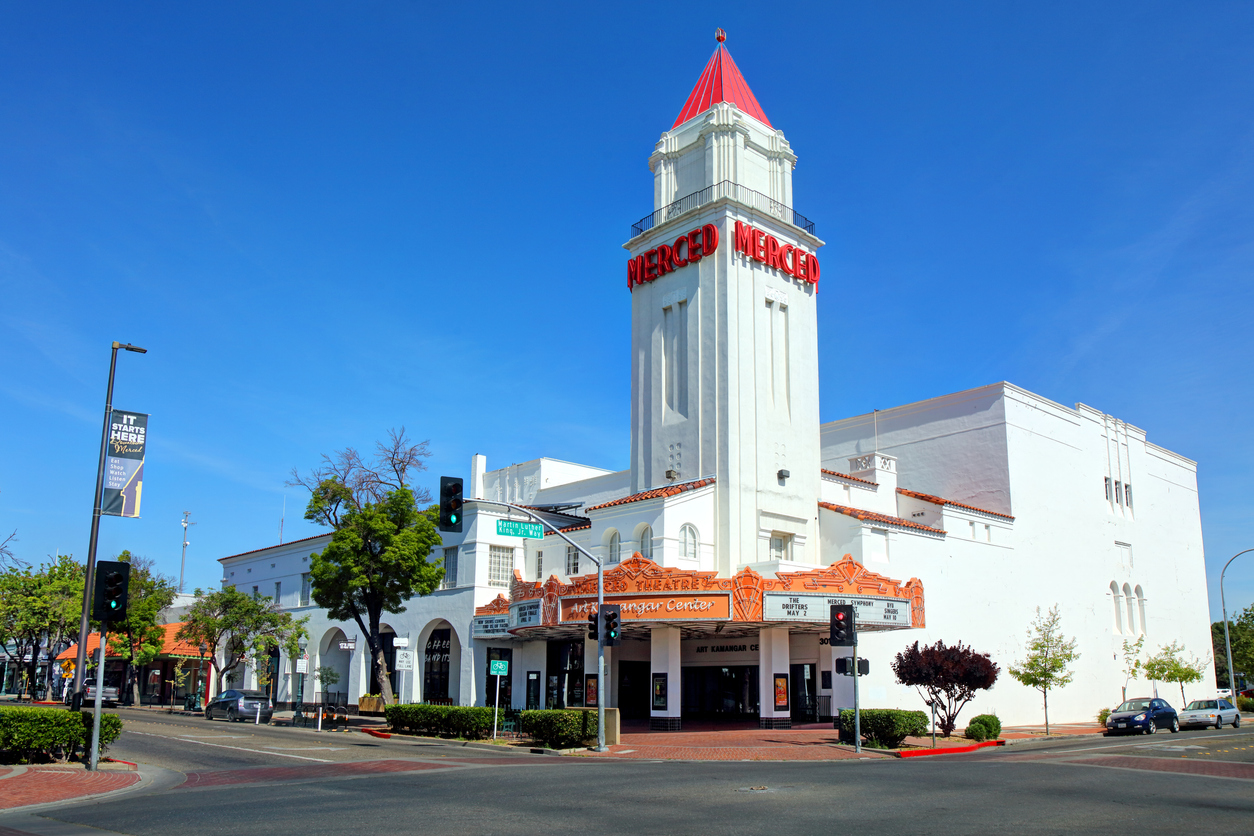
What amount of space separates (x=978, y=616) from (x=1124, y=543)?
55.6ft

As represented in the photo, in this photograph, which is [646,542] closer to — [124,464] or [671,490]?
[671,490]

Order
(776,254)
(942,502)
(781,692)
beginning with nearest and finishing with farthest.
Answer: (781,692), (776,254), (942,502)

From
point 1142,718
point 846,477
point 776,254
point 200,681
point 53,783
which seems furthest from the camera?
point 200,681

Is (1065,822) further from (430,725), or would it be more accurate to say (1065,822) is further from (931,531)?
(931,531)

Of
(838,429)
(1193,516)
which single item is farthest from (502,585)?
(1193,516)

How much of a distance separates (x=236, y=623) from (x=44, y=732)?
29870 mm

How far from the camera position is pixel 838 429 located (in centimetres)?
5450

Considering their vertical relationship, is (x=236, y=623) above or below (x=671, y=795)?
above

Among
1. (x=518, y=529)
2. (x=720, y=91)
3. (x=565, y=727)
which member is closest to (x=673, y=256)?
(x=720, y=91)

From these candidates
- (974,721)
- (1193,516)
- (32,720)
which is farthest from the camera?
(1193,516)

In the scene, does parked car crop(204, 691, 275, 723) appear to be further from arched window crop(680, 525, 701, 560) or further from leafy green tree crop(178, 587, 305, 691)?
arched window crop(680, 525, 701, 560)

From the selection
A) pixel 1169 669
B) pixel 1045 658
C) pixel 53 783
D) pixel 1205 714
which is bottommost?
pixel 1205 714

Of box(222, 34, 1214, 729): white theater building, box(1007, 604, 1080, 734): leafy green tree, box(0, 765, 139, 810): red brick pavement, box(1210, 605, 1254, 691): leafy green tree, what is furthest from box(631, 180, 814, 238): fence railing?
box(1210, 605, 1254, 691): leafy green tree

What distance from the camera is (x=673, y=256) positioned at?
40906 mm
